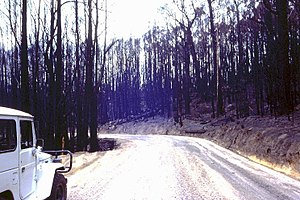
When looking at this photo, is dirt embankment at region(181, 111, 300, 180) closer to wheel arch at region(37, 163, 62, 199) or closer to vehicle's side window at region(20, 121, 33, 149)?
wheel arch at region(37, 163, 62, 199)

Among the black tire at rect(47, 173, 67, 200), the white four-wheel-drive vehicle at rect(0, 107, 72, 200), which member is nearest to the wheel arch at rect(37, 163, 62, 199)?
the white four-wheel-drive vehicle at rect(0, 107, 72, 200)

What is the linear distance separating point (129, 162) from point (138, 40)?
67874 millimetres

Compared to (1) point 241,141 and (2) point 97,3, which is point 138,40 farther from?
(1) point 241,141

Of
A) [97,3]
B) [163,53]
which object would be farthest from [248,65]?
[97,3]

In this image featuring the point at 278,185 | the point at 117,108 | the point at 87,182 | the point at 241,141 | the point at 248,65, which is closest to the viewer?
the point at 278,185

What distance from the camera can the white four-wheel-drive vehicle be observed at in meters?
5.34

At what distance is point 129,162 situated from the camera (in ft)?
50.7

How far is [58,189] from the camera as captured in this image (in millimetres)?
7570

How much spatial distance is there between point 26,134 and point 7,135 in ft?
2.78

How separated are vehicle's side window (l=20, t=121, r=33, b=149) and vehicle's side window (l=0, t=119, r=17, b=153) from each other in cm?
36

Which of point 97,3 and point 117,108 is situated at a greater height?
point 97,3

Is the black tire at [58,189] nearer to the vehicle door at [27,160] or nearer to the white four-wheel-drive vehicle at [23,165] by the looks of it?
the white four-wheel-drive vehicle at [23,165]

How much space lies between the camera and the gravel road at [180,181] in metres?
8.84

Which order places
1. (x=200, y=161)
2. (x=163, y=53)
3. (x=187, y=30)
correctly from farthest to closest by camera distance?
(x=163, y=53) → (x=187, y=30) → (x=200, y=161)
